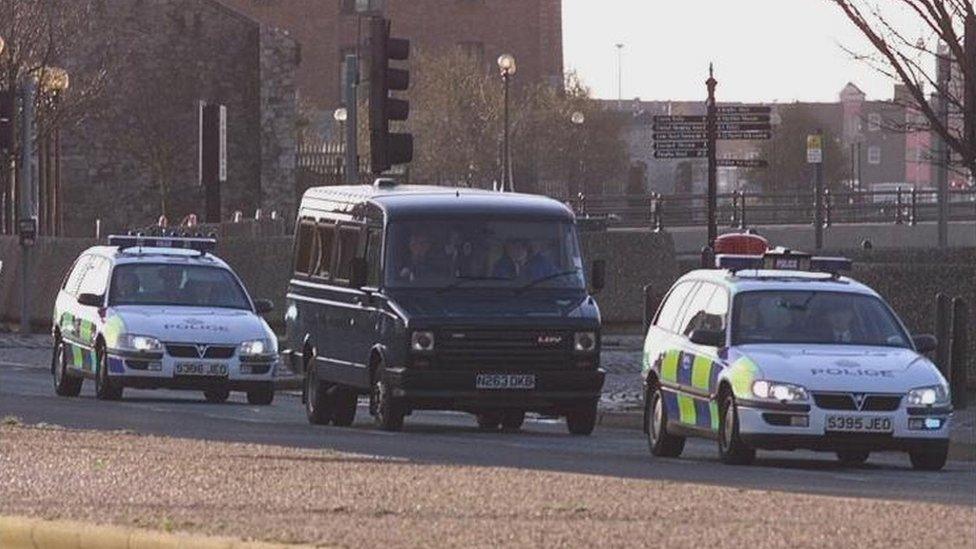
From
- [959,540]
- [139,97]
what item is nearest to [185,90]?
[139,97]

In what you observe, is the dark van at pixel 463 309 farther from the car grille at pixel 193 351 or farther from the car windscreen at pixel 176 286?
the car windscreen at pixel 176 286

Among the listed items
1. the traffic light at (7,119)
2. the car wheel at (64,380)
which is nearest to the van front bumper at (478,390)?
the car wheel at (64,380)

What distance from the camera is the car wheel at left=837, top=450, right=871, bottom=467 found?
A: 23531 mm

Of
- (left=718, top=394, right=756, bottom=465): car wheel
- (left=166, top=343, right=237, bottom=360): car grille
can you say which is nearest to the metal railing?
(left=166, top=343, right=237, bottom=360): car grille

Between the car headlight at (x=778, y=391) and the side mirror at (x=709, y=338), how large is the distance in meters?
1.02

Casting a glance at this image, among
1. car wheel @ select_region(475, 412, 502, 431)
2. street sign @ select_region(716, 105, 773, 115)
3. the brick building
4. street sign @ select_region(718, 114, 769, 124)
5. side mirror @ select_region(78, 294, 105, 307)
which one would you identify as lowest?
car wheel @ select_region(475, 412, 502, 431)

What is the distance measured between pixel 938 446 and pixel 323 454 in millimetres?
4667

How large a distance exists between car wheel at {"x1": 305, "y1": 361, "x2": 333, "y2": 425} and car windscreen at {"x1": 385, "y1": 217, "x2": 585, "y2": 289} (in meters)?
2.13

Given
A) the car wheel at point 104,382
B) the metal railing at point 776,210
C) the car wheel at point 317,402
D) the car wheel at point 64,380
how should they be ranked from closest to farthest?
the car wheel at point 317,402 → the car wheel at point 104,382 → the car wheel at point 64,380 → the metal railing at point 776,210

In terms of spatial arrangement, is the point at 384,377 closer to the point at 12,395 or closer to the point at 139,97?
the point at 12,395

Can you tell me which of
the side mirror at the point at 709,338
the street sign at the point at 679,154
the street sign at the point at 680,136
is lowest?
the side mirror at the point at 709,338

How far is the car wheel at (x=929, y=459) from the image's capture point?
2231 cm

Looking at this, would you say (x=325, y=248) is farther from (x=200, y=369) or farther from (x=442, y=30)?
(x=442, y=30)

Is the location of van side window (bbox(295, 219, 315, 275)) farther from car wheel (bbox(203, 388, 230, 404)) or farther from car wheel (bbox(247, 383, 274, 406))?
car wheel (bbox(203, 388, 230, 404))
